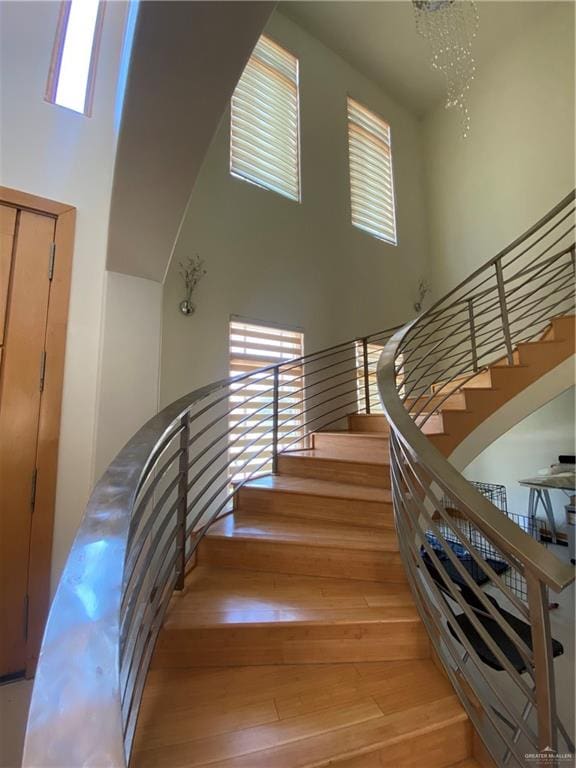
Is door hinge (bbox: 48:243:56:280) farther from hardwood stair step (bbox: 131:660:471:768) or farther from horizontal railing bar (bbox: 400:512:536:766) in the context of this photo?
horizontal railing bar (bbox: 400:512:536:766)

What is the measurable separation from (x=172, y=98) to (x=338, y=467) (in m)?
2.20

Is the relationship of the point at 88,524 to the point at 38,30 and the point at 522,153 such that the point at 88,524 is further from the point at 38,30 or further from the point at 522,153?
the point at 522,153

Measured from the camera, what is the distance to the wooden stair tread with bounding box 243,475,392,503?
6.89 feet

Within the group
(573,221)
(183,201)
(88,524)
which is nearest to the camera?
(88,524)

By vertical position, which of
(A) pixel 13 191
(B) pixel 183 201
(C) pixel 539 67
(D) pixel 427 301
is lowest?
(B) pixel 183 201

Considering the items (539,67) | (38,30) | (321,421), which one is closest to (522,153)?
(539,67)

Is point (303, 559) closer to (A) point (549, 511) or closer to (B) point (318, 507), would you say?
(B) point (318, 507)

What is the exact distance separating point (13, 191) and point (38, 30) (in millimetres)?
1205

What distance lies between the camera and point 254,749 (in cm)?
99

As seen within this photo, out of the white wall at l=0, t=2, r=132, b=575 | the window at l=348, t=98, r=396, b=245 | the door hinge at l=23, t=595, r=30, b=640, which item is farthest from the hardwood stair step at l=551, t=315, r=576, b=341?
the door hinge at l=23, t=595, r=30, b=640

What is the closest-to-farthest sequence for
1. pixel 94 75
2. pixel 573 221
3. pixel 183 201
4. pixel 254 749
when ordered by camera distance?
pixel 254 749, pixel 183 201, pixel 94 75, pixel 573 221

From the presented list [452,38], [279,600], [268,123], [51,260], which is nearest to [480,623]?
[279,600]

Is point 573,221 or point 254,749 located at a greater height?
point 573,221

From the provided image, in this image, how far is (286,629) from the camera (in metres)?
1.36
